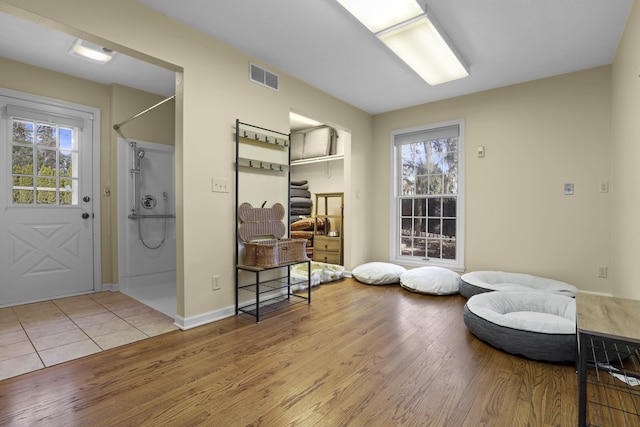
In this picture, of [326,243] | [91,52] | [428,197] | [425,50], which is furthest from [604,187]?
[91,52]

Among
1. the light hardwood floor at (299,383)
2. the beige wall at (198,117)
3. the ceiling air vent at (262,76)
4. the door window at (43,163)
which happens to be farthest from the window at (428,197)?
the door window at (43,163)

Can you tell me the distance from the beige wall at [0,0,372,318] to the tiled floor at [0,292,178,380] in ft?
1.61

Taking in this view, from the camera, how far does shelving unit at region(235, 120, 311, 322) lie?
3.12 m

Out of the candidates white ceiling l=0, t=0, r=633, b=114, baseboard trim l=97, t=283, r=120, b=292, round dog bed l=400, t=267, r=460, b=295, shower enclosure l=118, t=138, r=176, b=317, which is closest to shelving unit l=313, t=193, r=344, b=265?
round dog bed l=400, t=267, r=460, b=295

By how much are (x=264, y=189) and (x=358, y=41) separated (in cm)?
177

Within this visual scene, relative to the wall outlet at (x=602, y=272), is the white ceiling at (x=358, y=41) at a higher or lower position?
higher

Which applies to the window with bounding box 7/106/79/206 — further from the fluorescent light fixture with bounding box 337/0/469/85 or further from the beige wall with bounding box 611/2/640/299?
the beige wall with bounding box 611/2/640/299

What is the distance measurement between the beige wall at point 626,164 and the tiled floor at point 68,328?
12.9 feet

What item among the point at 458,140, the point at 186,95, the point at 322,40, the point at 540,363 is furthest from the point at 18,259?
the point at 458,140

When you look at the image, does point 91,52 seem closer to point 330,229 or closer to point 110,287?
point 110,287

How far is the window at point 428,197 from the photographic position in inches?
177

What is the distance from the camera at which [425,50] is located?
9.86ft

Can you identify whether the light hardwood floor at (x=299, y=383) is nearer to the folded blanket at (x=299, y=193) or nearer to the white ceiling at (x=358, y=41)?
the white ceiling at (x=358, y=41)

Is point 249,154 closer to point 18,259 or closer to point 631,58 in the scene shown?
point 18,259
